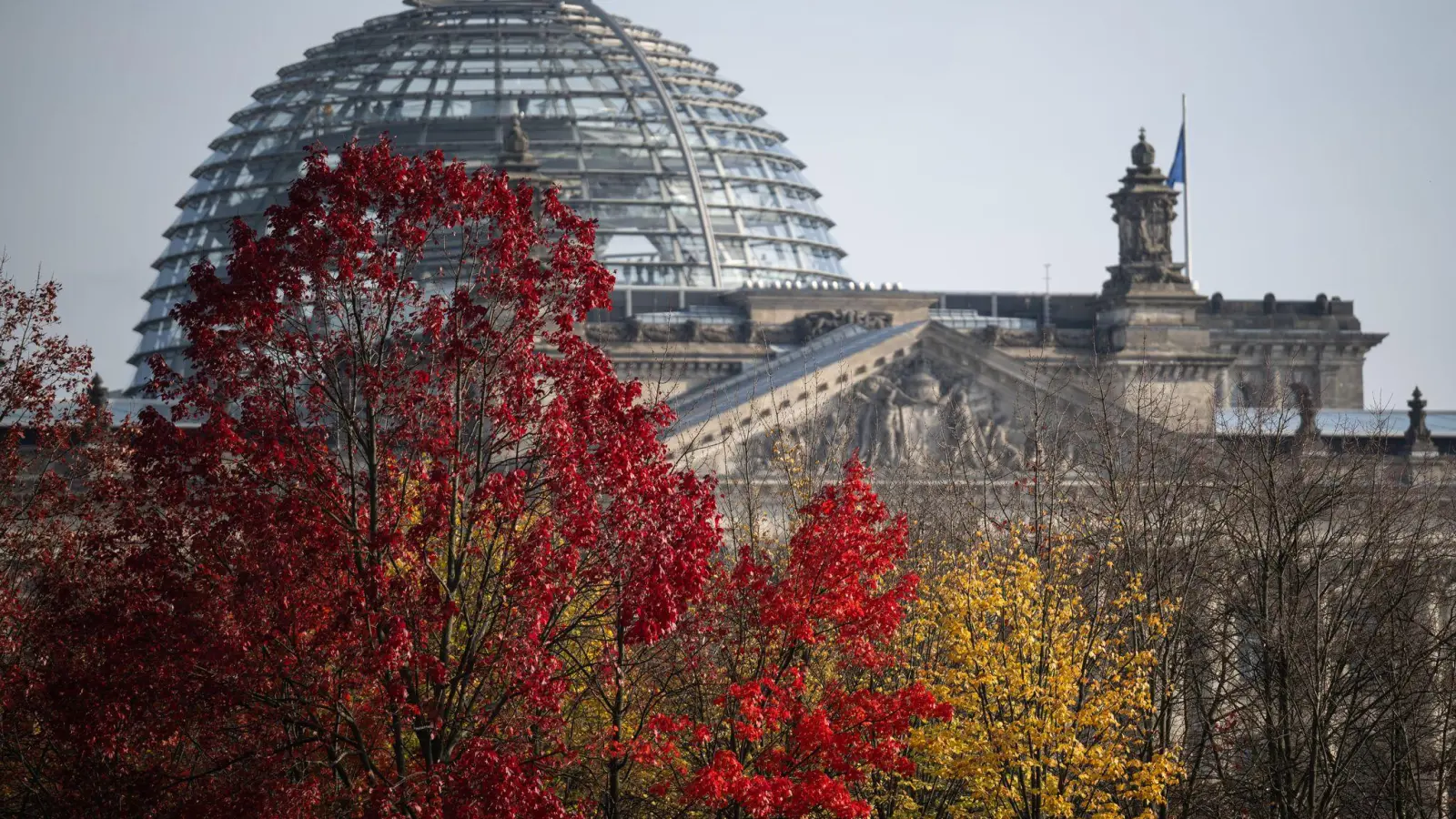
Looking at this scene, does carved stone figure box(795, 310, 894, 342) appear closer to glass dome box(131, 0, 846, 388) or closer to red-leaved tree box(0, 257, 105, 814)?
glass dome box(131, 0, 846, 388)

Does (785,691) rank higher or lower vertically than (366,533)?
lower

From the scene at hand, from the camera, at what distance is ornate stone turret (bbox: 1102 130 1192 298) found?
243 ft

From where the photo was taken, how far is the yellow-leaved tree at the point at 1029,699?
3338 centimetres

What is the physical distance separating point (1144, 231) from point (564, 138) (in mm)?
24186

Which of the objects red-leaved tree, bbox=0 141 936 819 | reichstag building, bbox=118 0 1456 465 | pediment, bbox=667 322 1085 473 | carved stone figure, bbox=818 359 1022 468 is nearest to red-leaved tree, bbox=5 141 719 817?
red-leaved tree, bbox=0 141 936 819

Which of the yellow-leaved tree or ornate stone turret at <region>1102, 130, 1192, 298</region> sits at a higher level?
ornate stone turret at <region>1102, 130, 1192, 298</region>

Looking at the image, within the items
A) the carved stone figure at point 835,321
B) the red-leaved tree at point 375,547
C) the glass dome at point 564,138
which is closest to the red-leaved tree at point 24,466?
the red-leaved tree at point 375,547

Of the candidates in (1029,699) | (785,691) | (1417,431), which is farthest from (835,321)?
(785,691)

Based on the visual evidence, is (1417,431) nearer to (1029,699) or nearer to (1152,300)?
(1152,300)

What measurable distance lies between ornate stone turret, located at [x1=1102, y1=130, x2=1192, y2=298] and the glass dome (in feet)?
56.1

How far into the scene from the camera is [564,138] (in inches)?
3647

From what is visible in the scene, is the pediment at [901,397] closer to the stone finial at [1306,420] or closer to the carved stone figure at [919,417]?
the carved stone figure at [919,417]

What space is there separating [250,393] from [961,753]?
1128cm

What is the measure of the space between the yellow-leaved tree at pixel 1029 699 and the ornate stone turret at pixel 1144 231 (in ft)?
123
